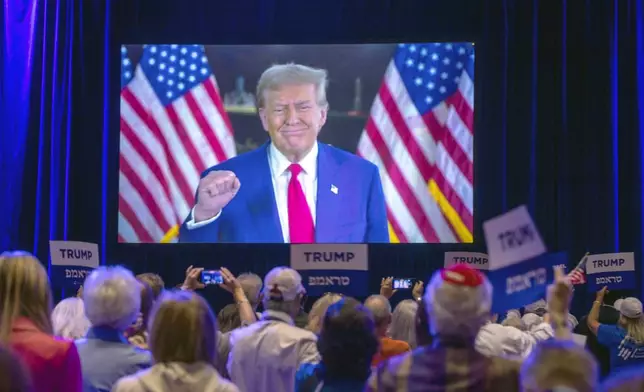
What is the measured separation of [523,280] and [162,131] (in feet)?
24.9

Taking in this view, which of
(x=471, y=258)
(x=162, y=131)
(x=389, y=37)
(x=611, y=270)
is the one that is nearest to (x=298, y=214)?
(x=162, y=131)

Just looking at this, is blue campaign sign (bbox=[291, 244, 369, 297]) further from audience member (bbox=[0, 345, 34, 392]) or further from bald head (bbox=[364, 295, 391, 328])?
audience member (bbox=[0, 345, 34, 392])

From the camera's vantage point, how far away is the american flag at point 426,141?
9961mm

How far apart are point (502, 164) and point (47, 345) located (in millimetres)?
7964

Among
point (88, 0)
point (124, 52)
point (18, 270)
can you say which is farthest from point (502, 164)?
point (18, 270)

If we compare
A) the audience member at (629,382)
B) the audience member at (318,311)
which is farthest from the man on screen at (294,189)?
the audience member at (629,382)

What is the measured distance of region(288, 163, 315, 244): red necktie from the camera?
32.6 ft

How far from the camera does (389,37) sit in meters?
10.2

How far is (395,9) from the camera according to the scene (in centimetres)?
1060

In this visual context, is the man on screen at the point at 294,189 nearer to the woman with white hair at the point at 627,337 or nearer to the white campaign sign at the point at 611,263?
the white campaign sign at the point at 611,263

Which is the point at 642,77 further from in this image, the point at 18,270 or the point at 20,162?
the point at 18,270

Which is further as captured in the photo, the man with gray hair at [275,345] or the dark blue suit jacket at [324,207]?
the dark blue suit jacket at [324,207]

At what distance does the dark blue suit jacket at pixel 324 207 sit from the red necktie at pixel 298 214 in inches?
3.7

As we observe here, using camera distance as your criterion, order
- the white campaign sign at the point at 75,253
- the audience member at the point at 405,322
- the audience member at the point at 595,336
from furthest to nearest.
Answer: the audience member at the point at 595,336
the white campaign sign at the point at 75,253
the audience member at the point at 405,322
